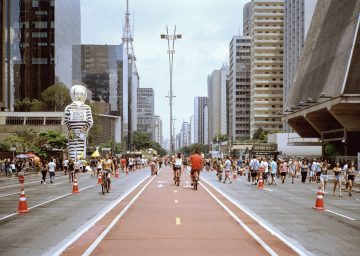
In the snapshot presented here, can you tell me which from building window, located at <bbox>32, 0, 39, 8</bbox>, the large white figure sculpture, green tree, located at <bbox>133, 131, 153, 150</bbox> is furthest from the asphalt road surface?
green tree, located at <bbox>133, 131, 153, 150</bbox>

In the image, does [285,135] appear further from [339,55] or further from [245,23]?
[245,23]

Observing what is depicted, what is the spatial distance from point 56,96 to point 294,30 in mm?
65049

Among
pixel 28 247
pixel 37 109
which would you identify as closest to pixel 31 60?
pixel 37 109

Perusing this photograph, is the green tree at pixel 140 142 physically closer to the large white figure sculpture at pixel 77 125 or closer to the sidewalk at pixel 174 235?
the large white figure sculpture at pixel 77 125

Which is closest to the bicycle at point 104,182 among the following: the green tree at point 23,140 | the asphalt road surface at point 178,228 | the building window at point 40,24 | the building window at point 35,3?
the asphalt road surface at point 178,228

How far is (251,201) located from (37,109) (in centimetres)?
9191

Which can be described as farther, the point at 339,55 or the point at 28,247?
the point at 339,55

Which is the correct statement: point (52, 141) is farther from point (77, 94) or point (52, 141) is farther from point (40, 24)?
point (40, 24)

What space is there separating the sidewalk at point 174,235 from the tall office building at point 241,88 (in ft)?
538

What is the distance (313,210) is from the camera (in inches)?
707

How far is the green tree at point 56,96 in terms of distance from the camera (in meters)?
102

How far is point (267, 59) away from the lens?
15388 cm

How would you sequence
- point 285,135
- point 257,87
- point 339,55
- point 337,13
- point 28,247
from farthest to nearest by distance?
point 257,87 < point 285,135 < point 337,13 < point 339,55 < point 28,247

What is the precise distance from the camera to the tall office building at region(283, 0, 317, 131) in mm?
122537
